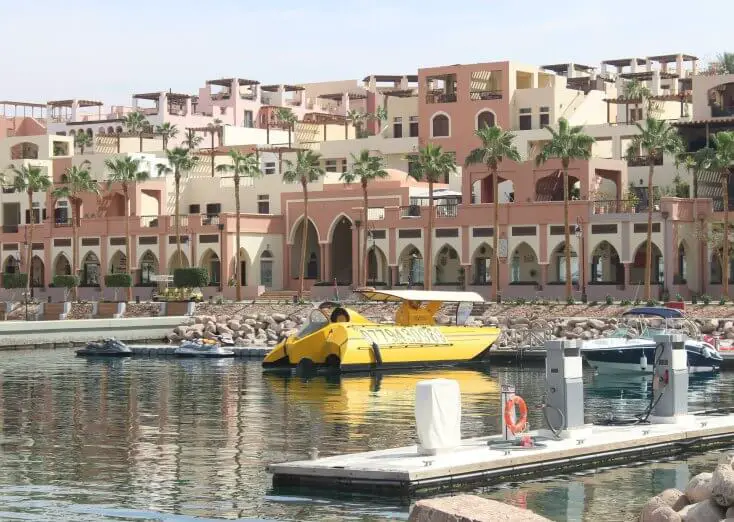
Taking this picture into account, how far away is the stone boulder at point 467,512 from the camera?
15.8m

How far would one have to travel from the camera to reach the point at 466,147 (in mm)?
93750

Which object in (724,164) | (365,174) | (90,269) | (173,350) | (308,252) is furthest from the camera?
(90,269)

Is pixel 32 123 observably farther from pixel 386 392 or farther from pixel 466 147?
pixel 386 392

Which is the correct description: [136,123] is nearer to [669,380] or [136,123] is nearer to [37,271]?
[37,271]

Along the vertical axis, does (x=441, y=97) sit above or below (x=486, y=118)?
above

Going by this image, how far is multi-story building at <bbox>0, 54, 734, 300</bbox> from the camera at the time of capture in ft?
243

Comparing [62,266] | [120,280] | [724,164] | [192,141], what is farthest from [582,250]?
[192,141]

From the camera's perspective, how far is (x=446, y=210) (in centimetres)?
8019

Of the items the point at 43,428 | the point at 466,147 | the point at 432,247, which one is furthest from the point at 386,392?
the point at 466,147

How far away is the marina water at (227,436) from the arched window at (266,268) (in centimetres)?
3445

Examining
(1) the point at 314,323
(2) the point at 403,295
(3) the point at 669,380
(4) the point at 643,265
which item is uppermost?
(4) the point at 643,265

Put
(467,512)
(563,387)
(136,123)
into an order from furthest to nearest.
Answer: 1. (136,123)
2. (563,387)
3. (467,512)

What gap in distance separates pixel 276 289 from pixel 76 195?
17.0 metres

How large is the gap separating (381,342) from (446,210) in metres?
31.1
